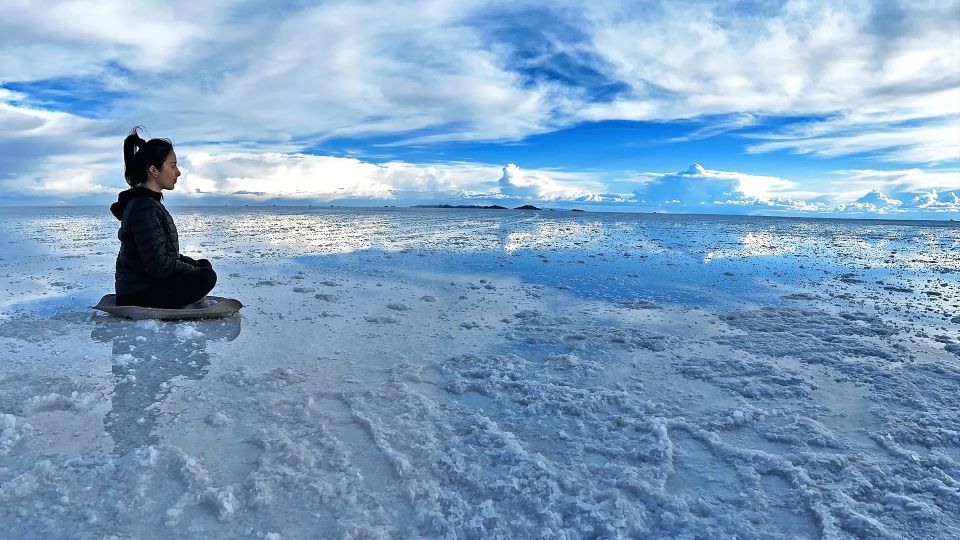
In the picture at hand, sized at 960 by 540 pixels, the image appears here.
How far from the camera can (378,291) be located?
946 centimetres

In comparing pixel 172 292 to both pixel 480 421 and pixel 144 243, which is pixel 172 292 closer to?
pixel 144 243

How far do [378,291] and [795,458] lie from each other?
722cm

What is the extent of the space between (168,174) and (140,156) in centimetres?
35

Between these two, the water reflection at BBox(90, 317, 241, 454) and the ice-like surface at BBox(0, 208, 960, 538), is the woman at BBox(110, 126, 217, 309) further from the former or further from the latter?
the ice-like surface at BBox(0, 208, 960, 538)

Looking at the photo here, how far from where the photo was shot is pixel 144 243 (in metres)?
6.41

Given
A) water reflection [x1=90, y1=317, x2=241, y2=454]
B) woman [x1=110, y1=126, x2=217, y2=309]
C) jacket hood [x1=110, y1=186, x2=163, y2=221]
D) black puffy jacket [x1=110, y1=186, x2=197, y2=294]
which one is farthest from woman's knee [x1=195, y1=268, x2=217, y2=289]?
jacket hood [x1=110, y1=186, x2=163, y2=221]

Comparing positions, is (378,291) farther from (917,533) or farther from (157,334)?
(917,533)

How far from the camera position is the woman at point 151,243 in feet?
21.0

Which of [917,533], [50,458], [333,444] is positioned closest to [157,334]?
[50,458]

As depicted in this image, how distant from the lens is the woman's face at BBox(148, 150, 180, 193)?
21.4ft

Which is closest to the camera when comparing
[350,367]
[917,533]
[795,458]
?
[917,533]

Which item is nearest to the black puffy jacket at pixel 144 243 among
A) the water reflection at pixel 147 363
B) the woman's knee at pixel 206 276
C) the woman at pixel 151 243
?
the woman at pixel 151 243

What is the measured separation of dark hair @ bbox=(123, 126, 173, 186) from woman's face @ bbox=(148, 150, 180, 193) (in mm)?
60

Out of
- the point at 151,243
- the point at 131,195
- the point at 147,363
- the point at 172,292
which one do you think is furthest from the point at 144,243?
the point at 147,363
